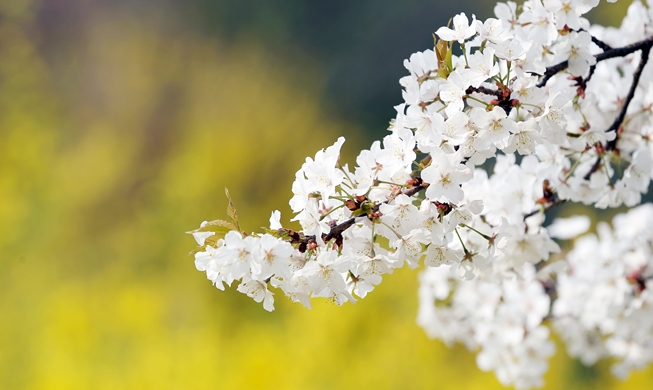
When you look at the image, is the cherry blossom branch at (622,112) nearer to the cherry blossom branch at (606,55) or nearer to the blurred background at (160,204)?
the cherry blossom branch at (606,55)

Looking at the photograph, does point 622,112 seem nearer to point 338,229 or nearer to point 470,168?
point 470,168

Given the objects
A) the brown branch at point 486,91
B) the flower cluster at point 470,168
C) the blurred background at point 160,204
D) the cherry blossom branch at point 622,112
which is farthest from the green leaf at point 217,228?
the blurred background at point 160,204

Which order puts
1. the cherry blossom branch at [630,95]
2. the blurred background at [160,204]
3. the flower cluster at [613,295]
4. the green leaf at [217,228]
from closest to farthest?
the green leaf at [217,228], the cherry blossom branch at [630,95], the flower cluster at [613,295], the blurred background at [160,204]

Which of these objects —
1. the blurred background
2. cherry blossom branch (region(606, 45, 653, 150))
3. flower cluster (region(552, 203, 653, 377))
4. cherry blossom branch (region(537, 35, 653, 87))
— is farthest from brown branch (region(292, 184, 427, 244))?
the blurred background

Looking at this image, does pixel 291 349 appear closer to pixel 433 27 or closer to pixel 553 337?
pixel 553 337

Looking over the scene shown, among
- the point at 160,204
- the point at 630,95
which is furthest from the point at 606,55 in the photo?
the point at 160,204
